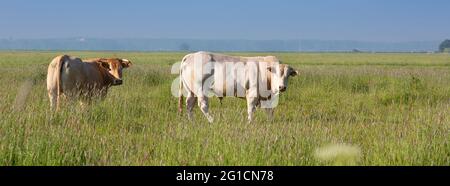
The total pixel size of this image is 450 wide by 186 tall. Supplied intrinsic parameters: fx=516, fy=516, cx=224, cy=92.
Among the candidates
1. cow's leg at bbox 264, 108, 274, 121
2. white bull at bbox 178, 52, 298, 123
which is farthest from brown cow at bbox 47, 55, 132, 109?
cow's leg at bbox 264, 108, 274, 121

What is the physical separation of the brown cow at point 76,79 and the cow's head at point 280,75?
3279mm

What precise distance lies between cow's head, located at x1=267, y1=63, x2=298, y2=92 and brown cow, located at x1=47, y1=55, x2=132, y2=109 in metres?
3.28

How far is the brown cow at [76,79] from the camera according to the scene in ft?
31.3

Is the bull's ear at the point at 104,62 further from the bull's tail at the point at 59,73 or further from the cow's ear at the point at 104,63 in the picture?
the bull's tail at the point at 59,73

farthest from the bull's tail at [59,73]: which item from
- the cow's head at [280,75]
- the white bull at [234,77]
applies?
the cow's head at [280,75]

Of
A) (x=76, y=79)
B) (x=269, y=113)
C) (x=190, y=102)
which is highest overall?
(x=76, y=79)

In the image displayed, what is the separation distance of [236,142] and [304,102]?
25.3 ft

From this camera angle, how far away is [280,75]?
980cm

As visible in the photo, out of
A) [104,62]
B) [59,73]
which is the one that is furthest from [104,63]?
[59,73]

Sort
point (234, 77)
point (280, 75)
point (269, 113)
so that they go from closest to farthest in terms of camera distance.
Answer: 1. point (280, 75)
2. point (234, 77)
3. point (269, 113)

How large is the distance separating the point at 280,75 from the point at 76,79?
3883 mm

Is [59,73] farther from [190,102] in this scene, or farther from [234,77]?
[234,77]

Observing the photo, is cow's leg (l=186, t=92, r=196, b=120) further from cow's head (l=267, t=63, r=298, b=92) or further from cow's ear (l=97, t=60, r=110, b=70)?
cow's ear (l=97, t=60, r=110, b=70)
